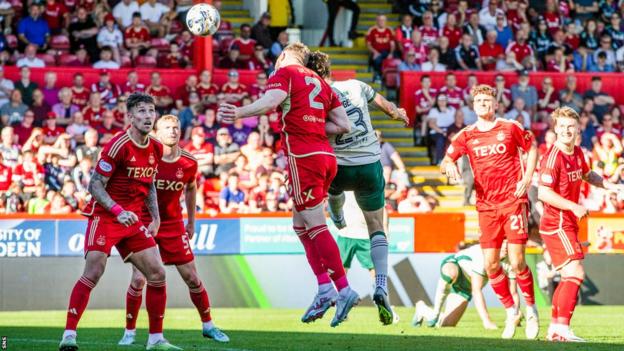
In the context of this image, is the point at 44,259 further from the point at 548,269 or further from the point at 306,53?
the point at 306,53

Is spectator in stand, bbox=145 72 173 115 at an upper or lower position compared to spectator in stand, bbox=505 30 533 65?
lower

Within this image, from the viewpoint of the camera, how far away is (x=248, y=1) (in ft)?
91.3

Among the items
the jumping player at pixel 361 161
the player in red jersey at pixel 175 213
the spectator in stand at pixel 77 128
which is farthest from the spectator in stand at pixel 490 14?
the jumping player at pixel 361 161

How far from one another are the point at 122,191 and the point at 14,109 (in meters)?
11.3

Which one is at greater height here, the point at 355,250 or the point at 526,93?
the point at 526,93

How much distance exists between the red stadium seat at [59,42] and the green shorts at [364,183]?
13.7 meters

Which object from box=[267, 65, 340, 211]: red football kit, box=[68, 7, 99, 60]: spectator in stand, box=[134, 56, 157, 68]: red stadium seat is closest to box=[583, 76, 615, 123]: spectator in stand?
box=[134, 56, 157, 68]: red stadium seat

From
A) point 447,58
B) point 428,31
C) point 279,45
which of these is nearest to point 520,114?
point 447,58

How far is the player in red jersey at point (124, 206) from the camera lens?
11.5 metres

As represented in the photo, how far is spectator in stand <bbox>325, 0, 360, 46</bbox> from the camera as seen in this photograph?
90.7 ft

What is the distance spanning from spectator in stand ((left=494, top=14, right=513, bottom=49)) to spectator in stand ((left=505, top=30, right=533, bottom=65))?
12 cm

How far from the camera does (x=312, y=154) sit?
1095cm

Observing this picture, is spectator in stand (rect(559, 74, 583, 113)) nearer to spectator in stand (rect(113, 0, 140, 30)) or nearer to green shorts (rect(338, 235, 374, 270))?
spectator in stand (rect(113, 0, 140, 30))

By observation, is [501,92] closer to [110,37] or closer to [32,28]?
[110,37]
